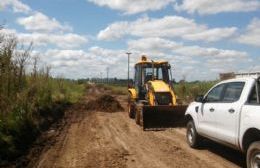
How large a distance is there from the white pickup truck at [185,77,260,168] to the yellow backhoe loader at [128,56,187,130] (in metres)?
4.43

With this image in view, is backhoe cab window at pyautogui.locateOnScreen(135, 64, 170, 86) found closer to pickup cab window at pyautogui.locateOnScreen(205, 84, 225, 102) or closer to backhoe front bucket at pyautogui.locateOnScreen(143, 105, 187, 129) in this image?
backhoe front bucket at pyautogui.locateOnScreen(143, 105, 187, 129)

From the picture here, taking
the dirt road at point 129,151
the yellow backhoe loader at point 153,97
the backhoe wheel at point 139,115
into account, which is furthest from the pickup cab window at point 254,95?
the backhoe wheel at point 139,115

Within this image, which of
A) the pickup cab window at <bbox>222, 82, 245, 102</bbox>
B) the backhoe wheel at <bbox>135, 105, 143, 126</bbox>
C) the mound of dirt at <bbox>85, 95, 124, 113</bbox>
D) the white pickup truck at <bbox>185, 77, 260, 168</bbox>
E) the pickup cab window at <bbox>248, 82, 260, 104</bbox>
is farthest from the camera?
the mound of dirt at <bbox>85, 95, 124, 113</bbox>

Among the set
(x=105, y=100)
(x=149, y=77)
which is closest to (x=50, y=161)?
→ (x=149, y=77)

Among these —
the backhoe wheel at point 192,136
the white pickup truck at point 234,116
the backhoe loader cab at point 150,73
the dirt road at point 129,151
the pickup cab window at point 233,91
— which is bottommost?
the dirt road at point 129,151

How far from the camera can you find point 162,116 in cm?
1581

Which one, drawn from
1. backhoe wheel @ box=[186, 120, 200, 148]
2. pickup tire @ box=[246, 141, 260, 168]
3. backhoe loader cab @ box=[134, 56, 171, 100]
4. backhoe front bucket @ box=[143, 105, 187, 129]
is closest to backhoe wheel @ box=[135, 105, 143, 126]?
backhoe front bucket @ box=[143, 105, 187, 129]

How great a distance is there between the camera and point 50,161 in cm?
1026

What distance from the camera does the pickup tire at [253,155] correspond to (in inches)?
306

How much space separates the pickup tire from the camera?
7.76m

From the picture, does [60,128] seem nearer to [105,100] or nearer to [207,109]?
[207,109]

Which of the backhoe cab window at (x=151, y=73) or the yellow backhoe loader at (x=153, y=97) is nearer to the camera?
the yellow backhoe loader at (x=153, y=97)

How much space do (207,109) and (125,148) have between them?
9.15 feet

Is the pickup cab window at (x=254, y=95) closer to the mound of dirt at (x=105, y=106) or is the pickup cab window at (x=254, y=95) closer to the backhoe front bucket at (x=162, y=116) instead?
the backhoe front bucket at (x=162, y=116)
